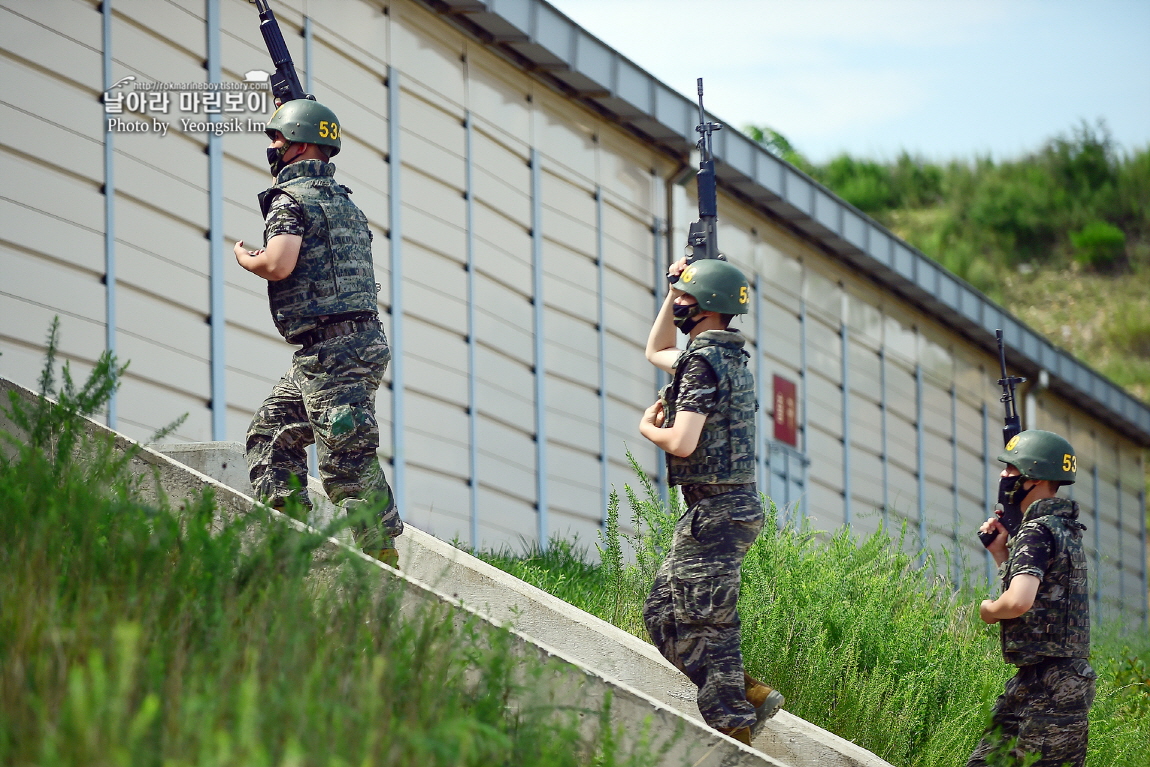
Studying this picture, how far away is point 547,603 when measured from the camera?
589cm

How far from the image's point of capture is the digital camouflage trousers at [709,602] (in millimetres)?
5043

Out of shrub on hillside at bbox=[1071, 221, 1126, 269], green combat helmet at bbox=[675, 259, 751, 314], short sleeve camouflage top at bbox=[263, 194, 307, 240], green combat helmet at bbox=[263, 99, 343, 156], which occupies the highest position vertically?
shrub on hillside at bbox=[1071, 221, 1126, 269]

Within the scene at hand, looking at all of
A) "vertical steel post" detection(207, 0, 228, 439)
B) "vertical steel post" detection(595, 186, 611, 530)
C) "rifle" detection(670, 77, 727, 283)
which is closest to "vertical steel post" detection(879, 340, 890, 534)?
"vertical steel post" detection(595, 186, 611, 530)

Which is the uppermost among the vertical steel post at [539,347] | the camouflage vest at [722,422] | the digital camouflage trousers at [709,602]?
the vertical steel post at [539,347]

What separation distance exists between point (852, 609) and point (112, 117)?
5870 mm

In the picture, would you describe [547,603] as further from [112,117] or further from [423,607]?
[112,117]

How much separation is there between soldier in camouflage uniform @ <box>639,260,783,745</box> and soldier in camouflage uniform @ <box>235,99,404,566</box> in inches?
48.7

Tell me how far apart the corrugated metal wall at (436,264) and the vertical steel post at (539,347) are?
0.02 meters

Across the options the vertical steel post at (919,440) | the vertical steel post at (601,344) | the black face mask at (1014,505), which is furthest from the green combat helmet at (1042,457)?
the vertical steel post at (919,440)

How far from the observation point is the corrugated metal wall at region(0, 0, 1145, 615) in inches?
352

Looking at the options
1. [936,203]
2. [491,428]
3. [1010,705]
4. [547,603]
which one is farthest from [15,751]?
[936,203]

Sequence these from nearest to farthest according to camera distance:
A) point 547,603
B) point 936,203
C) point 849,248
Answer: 1. point 547,603
2. point 849,248
3. point 936,203

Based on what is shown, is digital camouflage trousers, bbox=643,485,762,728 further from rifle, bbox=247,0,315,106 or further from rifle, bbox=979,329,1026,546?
rifle, bbox=247,0,315,106

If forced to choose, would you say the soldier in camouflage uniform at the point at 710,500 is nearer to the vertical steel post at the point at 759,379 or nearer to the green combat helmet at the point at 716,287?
the green combat helmet at the point at 716,287
